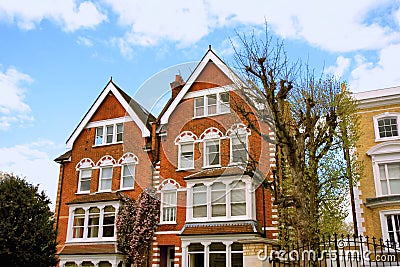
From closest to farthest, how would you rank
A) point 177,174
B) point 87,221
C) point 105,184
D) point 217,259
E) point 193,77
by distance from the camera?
point 217,259
point 177,174
point 87,221
point 193,77
point 105,184

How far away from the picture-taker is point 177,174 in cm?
1969

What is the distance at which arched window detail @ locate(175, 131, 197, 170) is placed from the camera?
19.9m

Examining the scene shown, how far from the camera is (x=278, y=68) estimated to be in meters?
13.6

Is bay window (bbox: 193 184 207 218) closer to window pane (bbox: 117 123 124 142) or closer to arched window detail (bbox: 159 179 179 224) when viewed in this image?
arched window detail (bbox: 159 179 179 224)

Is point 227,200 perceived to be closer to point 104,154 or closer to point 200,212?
point 200,212

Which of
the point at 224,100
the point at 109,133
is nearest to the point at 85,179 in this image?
the point at 109,133

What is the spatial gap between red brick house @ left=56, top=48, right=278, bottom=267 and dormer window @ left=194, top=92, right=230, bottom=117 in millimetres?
53

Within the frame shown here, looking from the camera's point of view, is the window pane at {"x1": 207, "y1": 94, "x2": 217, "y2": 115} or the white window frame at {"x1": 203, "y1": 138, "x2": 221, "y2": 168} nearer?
the white window frame at {"x1": 203, "y1": 138, "x2": 221, "y2": 168}

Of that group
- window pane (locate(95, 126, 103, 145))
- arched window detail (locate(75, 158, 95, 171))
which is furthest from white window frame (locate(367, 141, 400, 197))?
arched window detail (locate(75, 158, 95, 171))

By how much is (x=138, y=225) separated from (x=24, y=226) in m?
6.85

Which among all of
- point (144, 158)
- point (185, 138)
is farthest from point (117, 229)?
point (185, 138)

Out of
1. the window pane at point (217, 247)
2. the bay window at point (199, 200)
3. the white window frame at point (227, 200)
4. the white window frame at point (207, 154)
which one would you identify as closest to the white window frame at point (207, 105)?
the white window frame at point (207, 154)

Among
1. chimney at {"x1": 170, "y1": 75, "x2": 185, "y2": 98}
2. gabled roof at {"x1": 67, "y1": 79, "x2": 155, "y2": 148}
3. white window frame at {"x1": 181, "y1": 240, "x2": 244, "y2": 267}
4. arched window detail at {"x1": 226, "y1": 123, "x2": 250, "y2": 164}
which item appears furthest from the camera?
chimney at {"x1": 170, "y1": 75, "x2": 185, "y2": 98}

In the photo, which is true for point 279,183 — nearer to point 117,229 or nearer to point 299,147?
point 299,147
